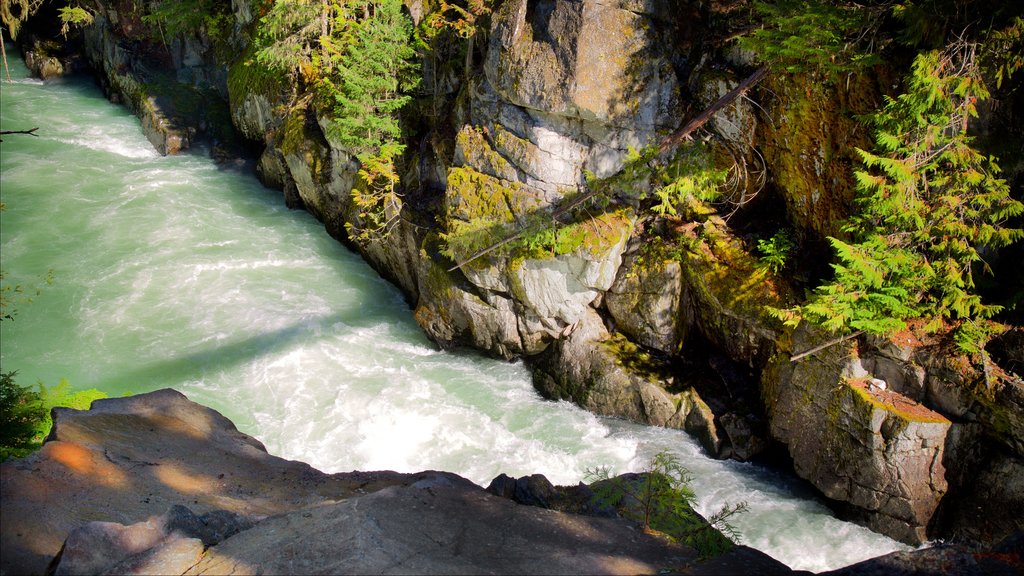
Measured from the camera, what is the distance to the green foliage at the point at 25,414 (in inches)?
312

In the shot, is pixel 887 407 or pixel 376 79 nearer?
pixel 887 407

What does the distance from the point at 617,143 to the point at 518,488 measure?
6741 mm

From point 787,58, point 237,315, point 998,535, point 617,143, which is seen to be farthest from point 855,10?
point 237,315

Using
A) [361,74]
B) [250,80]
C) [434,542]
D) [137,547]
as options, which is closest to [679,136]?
[361,74]

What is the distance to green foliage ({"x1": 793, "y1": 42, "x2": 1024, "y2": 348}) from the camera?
27.9 ft

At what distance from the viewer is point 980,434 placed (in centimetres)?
908

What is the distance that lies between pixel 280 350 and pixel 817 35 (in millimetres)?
11432

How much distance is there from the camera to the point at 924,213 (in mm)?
8984

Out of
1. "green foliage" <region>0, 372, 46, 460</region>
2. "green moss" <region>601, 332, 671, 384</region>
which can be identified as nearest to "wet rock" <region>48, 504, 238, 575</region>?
"green foliage" <region>0, 372, 46, 460</region>

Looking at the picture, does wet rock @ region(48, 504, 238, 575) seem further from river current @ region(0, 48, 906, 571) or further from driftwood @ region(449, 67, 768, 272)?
driftwood @ region(449, 67, 768, 272)

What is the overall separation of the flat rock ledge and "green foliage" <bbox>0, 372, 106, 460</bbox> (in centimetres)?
118

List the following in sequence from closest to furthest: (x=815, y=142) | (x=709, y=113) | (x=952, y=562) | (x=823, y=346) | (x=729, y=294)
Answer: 1. (x=952, y=562)
2. (x=823, y=346)
3. (x=815, y=142)
4. (x=709, y=113)
5. (x=729, y=294)

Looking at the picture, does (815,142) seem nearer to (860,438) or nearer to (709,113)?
(709,113)

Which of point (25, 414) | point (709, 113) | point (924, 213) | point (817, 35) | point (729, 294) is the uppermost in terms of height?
point (817, 35)
